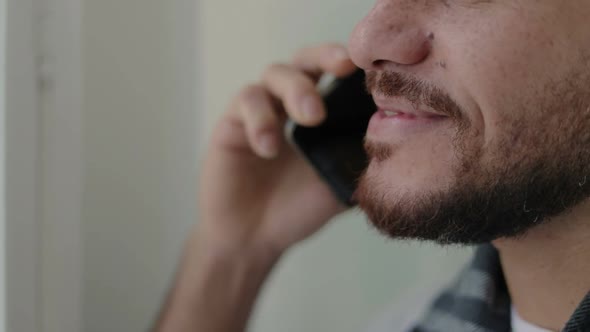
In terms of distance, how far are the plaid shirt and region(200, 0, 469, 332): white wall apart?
193mm

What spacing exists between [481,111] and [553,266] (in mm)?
184

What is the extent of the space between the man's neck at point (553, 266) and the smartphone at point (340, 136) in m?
0.23

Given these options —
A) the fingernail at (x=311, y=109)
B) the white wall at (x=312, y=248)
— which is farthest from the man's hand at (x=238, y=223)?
the white wall at (x=312, y=248)

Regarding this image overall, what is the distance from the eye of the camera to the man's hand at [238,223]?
0.79 meters

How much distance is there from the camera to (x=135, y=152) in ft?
3.25

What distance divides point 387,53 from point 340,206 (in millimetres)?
347

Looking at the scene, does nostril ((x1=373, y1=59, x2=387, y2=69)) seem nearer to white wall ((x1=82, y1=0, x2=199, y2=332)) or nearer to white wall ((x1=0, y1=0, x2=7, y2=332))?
white wall ((x1=0, y1=0, x2=7, y2=332))

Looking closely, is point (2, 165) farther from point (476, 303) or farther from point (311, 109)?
point (476, 303)

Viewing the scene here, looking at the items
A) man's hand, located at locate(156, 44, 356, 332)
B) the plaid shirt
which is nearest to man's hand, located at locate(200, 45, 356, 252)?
man's hand, located at locate(156, 44, 356, 332)

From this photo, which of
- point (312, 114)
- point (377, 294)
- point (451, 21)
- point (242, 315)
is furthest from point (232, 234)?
point (451, 21)

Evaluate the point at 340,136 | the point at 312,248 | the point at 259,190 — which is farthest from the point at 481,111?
the point at 312,248

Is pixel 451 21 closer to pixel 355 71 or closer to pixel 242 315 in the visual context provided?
pixel 355 71

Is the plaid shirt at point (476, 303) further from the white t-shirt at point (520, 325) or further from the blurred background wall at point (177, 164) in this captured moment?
the blurred background wall at point (177, 164)

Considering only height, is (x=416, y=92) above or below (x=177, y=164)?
above
